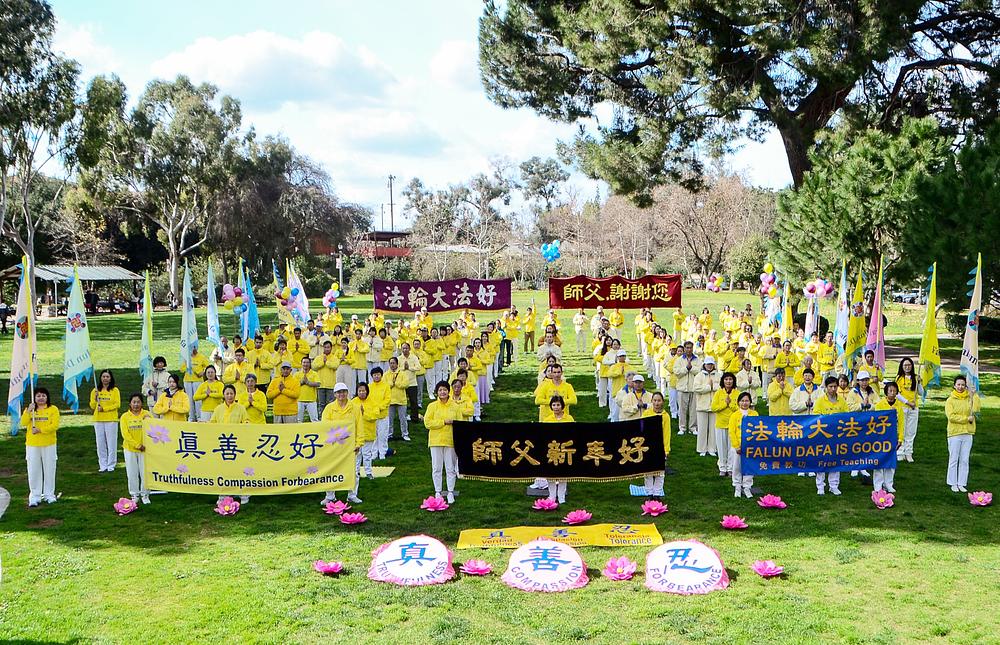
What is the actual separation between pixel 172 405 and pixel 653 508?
6629mm

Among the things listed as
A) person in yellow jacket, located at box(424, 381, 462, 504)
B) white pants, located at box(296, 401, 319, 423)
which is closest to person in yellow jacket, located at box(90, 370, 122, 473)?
white pants, located at box(296, 401, 319, 423)

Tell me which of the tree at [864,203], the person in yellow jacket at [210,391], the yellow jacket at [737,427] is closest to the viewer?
the yellow jacket at [737,427]

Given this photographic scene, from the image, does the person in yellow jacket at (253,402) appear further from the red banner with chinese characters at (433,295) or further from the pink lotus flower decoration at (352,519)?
the red banner with chinese characters at (433,295)

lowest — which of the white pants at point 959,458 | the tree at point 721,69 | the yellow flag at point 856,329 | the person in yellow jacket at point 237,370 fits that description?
the white pants at point 959,458

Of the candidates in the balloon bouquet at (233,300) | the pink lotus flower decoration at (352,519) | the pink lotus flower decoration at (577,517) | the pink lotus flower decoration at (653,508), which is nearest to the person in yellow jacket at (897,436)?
the pink lotus flower decoration at (653,508)

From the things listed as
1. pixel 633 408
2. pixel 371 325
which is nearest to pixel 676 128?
pixel 371 325

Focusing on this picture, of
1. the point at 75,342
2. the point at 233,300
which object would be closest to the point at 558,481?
the point at 75,342

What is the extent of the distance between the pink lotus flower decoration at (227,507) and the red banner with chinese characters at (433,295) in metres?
12.2

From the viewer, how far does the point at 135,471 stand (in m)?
11.1

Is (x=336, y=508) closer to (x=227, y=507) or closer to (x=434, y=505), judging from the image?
(x=434, y=505)

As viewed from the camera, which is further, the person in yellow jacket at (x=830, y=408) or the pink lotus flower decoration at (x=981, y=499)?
the person in yellow jacket at (x=830, y=408)

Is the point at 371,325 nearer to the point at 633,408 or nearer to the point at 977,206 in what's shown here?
the point at 633,408

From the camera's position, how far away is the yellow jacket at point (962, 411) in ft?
36.7

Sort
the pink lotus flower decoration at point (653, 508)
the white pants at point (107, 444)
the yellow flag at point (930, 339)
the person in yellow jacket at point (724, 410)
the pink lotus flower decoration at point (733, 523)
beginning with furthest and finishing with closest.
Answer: the yellow flag at point (930, 339) < the white pants at point (107, 444) < the person in yellow jacket at point (724, 410) < the pink lotus flower decoration at point (653, 508) < the pink lotus flower decoration at point (733, 523)
